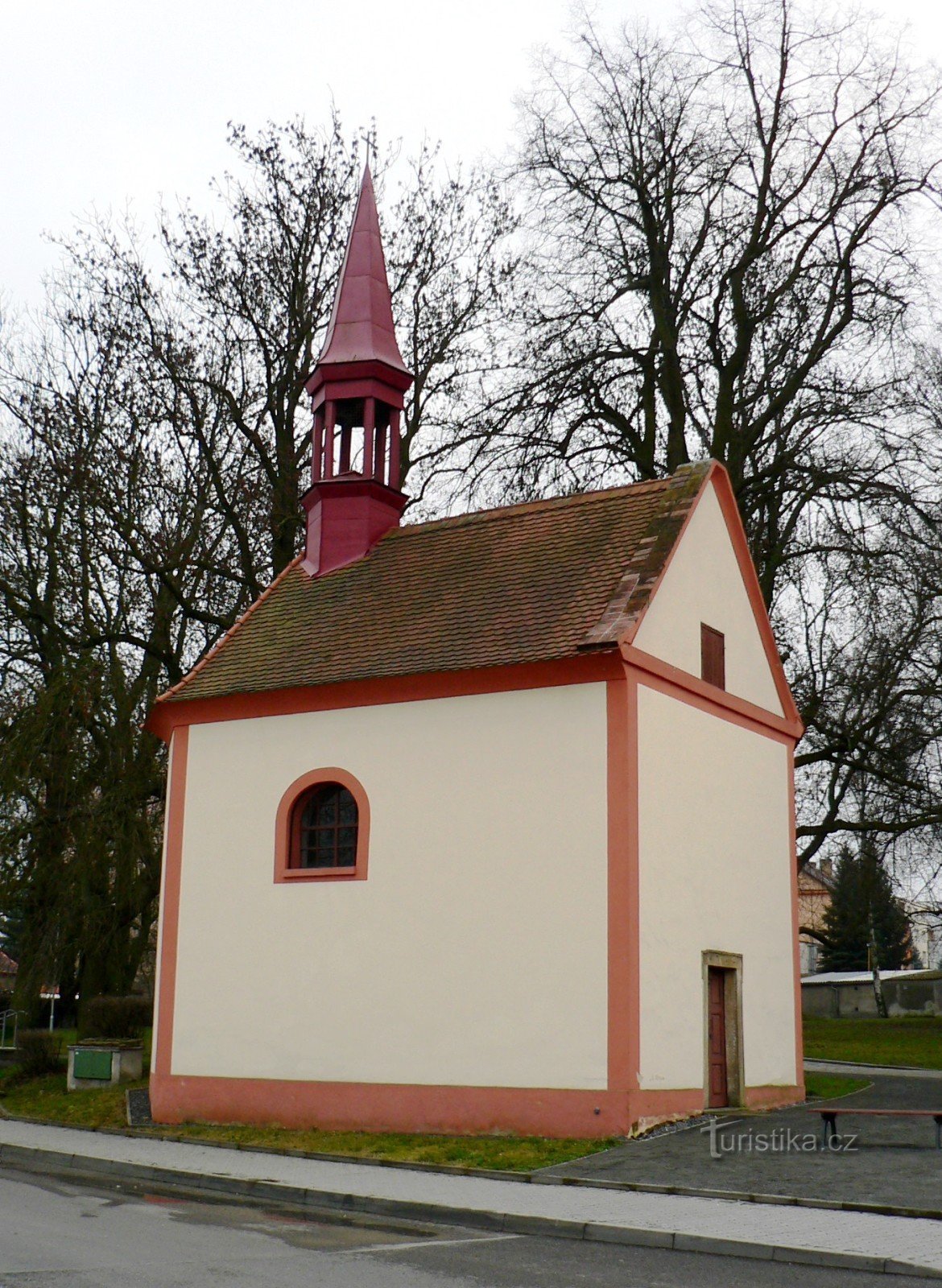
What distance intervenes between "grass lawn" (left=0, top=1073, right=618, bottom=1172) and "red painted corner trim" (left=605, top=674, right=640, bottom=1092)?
90cm

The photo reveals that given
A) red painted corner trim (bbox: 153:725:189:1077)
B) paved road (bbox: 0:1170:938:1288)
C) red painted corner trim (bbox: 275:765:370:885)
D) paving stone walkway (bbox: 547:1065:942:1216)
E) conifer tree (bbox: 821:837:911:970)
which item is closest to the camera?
paved road (bbox: 0:1170:938:1288)

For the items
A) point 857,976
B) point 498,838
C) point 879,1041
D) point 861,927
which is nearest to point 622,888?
point 498,838

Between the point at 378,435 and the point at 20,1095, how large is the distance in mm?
10405

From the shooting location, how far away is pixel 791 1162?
39.7 ft

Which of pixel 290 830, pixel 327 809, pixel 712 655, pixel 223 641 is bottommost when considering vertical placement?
pixel 290 830

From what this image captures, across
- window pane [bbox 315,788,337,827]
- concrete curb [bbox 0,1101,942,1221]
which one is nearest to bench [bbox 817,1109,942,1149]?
concrete curb [bbox 0,1101,942,1221]

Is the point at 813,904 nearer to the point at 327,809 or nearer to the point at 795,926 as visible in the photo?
the point at 795,926

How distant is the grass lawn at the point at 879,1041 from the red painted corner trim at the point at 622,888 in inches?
468

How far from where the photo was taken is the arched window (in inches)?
646

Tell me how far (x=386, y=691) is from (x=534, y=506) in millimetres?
3691

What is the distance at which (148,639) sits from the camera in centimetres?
2302

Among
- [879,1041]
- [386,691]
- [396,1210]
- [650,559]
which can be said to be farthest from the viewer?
[879,1041]

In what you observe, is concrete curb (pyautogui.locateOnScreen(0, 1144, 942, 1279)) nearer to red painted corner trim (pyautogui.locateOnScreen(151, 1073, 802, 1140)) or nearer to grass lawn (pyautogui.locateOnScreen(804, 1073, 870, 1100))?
red painted corner trim (pyautogui.locateOnScreen(151, 1073, 802, 1140))

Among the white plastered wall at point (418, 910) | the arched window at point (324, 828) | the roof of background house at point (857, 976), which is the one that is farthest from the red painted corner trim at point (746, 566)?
the roof of background house at point (857, 976)
